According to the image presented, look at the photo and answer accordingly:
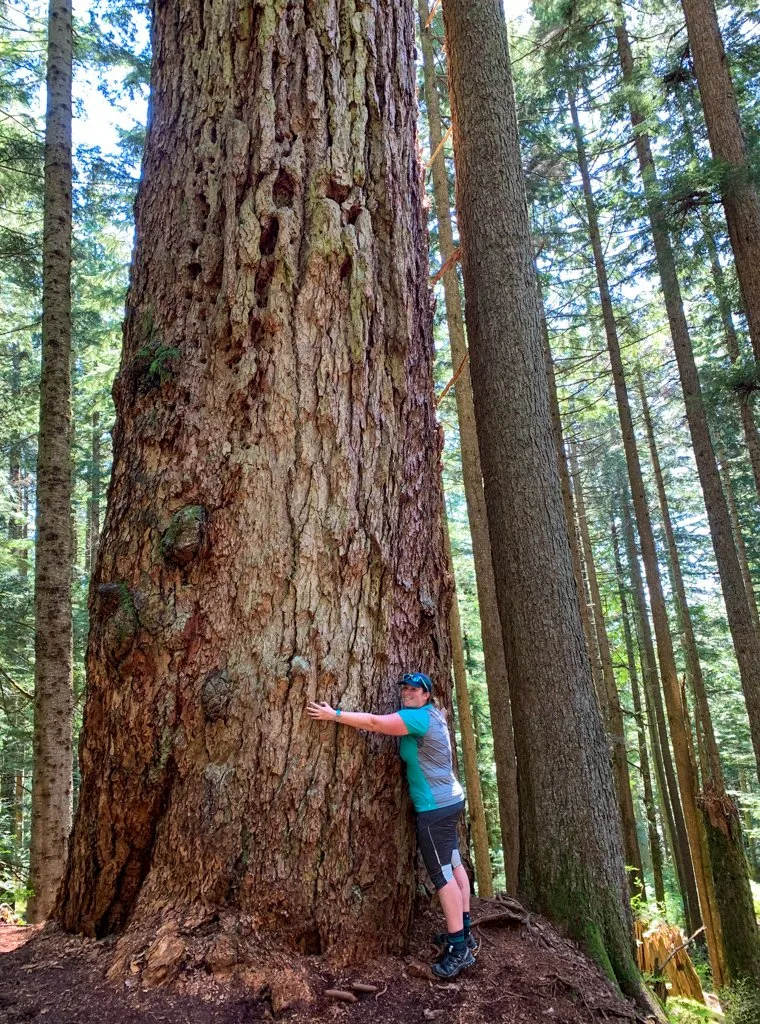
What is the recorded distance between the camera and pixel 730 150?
853 cm

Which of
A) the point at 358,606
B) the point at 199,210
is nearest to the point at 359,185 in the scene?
the point at 199,210

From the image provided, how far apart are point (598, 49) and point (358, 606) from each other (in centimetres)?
1467

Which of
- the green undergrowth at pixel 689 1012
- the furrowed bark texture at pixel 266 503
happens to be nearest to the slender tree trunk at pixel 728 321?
the green undergrowth at pixel 689 1012

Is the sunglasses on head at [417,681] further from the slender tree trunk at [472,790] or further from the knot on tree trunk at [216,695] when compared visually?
the slender tree trunk at [472,790]

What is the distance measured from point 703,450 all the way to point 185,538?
10.1 m

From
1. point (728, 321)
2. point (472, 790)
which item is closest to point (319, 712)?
point (472, 790)

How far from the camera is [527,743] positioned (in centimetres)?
417

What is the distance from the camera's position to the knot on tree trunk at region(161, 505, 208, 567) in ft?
9.60

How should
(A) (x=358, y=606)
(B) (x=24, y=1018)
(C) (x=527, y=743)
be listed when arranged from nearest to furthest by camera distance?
(B) (x=24, y=1018), (A) (x=358, y=606), (C) (x=527, y=743)

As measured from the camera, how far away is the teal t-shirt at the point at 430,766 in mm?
3105

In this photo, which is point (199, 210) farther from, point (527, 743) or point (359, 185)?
point (527, 743)

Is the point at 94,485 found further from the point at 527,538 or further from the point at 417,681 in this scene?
the point at 417,681

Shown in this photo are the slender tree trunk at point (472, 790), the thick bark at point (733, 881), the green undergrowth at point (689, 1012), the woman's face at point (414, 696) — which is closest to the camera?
the woman's face at point (414, 696)

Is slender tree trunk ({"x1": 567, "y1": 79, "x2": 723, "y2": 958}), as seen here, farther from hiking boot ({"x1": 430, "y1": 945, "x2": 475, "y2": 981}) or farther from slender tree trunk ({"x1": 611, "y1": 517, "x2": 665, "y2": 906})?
hiking boot ({"x1": 430, "y1": 945, "x2": 475, "y2": 981})
